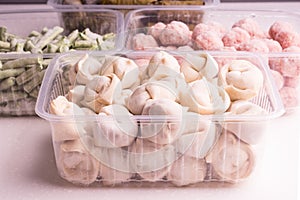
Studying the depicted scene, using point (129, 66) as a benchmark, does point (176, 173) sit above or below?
below

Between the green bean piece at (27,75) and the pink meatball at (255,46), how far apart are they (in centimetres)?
38

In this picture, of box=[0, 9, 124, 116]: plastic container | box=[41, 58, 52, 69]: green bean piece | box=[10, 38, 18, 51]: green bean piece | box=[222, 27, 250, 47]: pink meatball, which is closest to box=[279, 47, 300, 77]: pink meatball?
box=[222, 27, 250, 47]: pink meatball

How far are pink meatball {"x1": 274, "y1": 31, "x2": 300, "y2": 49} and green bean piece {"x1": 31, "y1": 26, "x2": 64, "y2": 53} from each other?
0.48m

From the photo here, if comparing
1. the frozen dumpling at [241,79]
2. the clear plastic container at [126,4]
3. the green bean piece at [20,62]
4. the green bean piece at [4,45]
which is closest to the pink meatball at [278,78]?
the frozen dumpling at [241,79]

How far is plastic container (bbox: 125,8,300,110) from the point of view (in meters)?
0.98

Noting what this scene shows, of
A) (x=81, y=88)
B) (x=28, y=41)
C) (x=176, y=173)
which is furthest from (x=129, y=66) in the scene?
(x=28, y=41)

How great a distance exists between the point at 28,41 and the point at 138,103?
439mm


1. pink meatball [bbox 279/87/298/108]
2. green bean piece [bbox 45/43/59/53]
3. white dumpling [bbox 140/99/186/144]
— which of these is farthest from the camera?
green bean piece [bbox 45/43/59/53]

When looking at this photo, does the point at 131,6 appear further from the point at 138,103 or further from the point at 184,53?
the point at 138,103

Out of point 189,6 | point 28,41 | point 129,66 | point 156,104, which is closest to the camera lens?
point 156,104

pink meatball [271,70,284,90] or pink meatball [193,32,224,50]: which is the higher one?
pink meatball [193,32,224,50]

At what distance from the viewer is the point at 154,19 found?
126 centimetres

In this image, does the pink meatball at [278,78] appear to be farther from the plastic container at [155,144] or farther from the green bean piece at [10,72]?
the green bean piece at [10,72]

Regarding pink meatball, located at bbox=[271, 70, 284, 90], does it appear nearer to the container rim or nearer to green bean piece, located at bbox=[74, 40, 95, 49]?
the container rim
